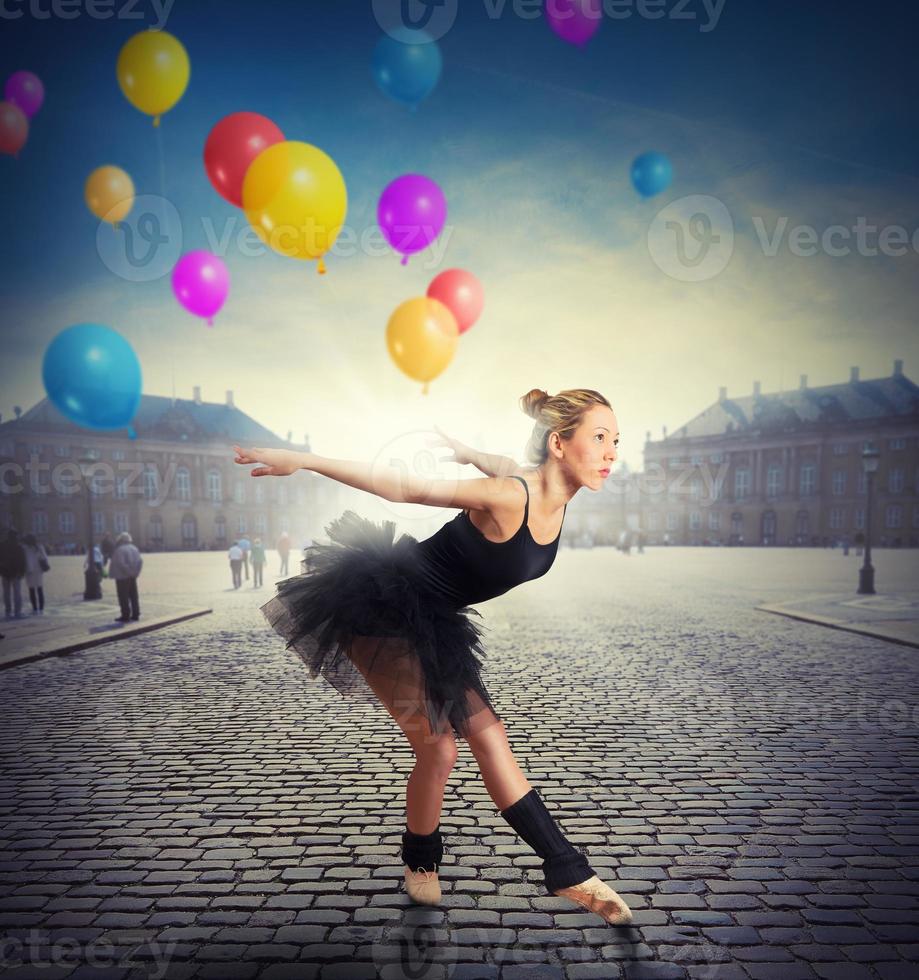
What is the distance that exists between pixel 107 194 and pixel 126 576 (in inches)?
259

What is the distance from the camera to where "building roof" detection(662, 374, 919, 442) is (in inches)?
2389

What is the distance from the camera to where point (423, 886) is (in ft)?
9.04

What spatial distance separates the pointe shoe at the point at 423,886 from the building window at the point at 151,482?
208 feet

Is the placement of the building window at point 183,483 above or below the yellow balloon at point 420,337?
below

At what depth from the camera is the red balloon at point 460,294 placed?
7113 mm

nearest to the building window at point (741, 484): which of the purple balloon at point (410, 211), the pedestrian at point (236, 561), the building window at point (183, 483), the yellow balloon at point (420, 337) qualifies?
the building window at point (183, 483)

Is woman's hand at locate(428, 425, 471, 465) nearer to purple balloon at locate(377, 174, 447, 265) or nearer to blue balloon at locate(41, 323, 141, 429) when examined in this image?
blue balloon at locate(41, 323, 141, 429)

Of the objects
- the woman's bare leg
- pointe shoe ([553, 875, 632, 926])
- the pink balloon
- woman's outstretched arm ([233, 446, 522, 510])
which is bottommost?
pointe shoe ([553, 875, 632, 926])

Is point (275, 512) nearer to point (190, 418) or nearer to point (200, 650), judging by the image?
point (190, 418)

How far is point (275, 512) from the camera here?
2751 inches

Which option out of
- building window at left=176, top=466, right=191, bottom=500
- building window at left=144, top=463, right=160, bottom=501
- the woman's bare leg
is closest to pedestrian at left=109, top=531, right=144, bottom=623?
the woman's bare leg

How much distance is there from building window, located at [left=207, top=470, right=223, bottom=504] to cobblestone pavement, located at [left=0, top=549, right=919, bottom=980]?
2338 inches

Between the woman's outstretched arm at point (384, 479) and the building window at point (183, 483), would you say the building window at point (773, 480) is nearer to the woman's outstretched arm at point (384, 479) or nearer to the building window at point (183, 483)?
the building window at point (183, 483)

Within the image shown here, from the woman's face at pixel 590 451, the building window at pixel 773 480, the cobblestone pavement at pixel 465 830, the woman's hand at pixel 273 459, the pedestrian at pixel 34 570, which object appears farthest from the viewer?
the building window at pixel 773 480
